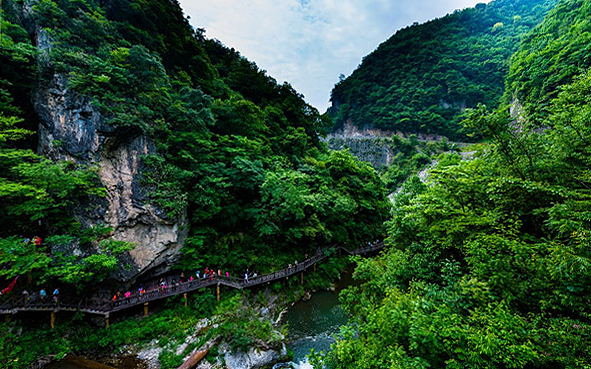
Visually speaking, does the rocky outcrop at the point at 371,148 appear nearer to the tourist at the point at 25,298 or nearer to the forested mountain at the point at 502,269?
the forested mountain at the point at 502,269

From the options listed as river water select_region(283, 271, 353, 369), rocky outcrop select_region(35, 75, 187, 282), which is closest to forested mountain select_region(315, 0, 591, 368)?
river water select_region(283, 271, 353, 369)

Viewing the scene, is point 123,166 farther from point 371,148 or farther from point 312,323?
point 371,148

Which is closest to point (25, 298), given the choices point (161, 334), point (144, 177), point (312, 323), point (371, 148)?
point (161, 334)

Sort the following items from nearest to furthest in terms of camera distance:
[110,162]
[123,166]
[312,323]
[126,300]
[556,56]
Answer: [126,300] < [110,162] < [123,166] < [312,323] < [556,56]

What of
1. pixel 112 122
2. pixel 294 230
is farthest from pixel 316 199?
pixel 112 122

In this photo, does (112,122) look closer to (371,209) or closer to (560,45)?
(371,209)

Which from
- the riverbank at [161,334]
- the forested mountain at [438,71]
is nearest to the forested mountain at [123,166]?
the riverbank at [161,334]

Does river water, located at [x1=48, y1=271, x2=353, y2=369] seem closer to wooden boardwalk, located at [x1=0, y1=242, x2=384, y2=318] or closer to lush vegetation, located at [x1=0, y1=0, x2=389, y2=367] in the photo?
lush vegetation, located at [x1=0, y1=0, x2=389, y2=367]
